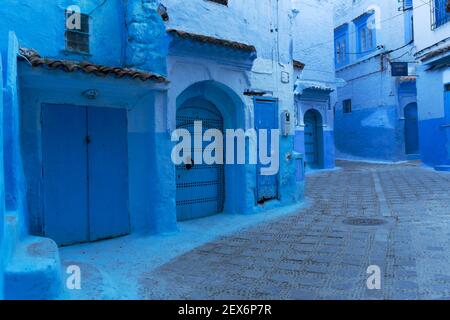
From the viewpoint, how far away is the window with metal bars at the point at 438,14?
14742 millimetres

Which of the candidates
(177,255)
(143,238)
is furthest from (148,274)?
(143,238)

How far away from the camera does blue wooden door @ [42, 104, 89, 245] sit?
6.09 metres

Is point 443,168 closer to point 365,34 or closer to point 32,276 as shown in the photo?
point 365,34

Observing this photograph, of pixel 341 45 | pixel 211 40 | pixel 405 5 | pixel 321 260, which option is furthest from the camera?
pixel 341 45

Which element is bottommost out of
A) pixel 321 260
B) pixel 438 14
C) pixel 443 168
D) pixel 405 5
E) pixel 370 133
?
pixel 321 260

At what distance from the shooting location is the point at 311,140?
19.2 metres

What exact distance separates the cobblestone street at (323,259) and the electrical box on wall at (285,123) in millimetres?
1975

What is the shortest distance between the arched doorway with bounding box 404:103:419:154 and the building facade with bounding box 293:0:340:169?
5279 mm

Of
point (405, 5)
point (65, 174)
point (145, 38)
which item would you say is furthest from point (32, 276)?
point (405, 5)

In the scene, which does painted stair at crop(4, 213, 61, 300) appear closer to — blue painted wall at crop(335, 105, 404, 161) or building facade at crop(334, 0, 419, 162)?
building facade at crop(334, 0, 419, 162)

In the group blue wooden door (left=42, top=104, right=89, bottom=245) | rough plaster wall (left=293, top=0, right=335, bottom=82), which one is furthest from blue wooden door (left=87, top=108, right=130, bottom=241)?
rough plaster wall (left=293, top=0, right=335, bottom=82)

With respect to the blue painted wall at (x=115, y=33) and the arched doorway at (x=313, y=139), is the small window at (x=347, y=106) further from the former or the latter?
the blue painted wall at (x=115, y=33)

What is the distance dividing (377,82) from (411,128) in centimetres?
327

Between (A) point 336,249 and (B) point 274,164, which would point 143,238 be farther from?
(B) point 274,164
